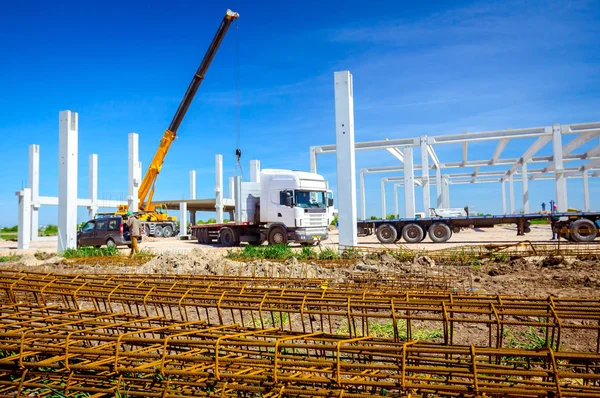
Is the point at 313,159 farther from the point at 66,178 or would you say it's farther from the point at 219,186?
the point at 66,178

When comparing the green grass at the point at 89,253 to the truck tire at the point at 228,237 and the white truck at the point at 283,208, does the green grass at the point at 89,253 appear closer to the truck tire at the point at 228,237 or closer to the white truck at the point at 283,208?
the white truck at the point at 283,208

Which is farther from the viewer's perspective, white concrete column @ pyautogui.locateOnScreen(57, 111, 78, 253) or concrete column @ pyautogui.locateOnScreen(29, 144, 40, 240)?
concrete column @ pyautogui.locateOnScreen(29, 144, 40, 240)

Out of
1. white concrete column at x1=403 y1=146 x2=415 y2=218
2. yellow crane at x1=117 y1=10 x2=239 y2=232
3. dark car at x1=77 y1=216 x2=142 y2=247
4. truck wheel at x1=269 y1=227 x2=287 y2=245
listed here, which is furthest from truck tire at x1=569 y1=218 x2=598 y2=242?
dark car at x1=77 y1=216 x2=142 y2=247

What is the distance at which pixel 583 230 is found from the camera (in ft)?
59.0

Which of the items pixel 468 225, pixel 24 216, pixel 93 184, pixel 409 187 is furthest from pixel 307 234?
pixel 93 184

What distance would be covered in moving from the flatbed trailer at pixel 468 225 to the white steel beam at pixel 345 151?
759 centimetres

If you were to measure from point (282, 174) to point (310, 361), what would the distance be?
15413 mm

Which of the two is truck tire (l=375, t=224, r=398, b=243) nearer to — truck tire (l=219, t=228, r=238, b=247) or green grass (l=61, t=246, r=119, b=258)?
truck tire (l=219, t=228, r=238, b=247)

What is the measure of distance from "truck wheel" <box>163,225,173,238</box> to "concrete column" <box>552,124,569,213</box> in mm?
21781

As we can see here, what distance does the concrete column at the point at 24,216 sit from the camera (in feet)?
67.9

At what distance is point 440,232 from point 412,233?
120cm

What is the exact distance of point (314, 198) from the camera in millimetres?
17906

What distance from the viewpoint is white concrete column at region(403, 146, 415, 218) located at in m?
20.7

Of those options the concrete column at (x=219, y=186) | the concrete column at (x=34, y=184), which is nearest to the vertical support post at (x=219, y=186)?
the concrete column at (x=219, y=186)
